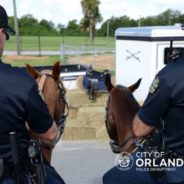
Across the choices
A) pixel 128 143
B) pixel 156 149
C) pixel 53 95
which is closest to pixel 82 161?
pixel 53 95

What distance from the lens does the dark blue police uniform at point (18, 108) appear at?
8.29ft

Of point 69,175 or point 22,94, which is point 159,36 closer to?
point 69,175

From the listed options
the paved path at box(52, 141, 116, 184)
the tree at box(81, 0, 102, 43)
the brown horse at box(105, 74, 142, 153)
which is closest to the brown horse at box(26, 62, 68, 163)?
the brown horse at box(105, 74, 142, 153)

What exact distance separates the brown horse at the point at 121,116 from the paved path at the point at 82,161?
8.09 ft

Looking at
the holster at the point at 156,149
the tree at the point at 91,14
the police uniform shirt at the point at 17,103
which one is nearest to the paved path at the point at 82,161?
the holster at the point at 156,149

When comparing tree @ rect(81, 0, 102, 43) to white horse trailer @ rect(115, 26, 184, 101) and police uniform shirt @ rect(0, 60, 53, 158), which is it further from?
police uniform shirt @ rect(0, 60, 53, 158)

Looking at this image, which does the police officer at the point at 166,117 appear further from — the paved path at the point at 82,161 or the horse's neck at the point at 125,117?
the paved path at the point at 82,161

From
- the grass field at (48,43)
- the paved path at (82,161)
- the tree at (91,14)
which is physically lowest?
the grass field at (48,43)

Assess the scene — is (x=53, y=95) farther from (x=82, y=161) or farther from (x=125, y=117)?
(x=82, y=161)

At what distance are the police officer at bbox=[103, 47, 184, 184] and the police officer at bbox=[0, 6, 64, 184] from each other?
0.61m

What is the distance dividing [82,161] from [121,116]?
3.52m

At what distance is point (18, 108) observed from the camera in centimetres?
256

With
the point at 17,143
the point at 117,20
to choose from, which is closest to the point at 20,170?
the point at 17,143

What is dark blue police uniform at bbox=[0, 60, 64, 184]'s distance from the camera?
2.53 meters
